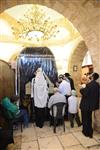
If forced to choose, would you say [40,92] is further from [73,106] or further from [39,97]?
[73,106]

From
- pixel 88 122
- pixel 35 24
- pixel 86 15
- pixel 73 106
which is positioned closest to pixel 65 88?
pixel 73 106

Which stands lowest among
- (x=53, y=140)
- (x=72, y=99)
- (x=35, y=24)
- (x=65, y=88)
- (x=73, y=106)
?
(x=53, y=140)

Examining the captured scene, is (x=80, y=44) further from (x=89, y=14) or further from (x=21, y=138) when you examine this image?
(x=21, y=138)

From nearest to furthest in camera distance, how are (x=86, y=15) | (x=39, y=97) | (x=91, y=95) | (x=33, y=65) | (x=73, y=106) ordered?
(x=91, y=95), (x=86, y=15), (x=73, y=106), (x=39, y=97), (x=33, y=65)

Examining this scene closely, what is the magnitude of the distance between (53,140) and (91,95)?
4.25ft

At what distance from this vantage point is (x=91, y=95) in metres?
4.60

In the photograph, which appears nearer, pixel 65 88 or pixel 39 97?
pixel 39 97

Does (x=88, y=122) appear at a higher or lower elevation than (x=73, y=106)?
lower

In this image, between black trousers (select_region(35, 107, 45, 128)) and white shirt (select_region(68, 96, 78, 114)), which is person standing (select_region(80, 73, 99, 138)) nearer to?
white shirt (select_region(68, 96, 78, 114))

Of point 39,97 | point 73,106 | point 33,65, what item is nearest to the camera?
point 73,106

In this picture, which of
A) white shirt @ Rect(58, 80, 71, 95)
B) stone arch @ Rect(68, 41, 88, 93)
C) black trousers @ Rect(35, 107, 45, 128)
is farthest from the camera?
stone arch @ Rect(68, 41, 88, 93)

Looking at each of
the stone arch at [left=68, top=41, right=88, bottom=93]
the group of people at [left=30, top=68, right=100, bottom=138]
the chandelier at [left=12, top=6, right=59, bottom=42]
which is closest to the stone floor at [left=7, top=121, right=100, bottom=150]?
the group of people at [left=30, top=68, right=100, bottom=138]

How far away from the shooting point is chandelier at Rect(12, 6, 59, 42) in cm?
712

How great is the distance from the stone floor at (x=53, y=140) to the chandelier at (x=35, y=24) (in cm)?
371
